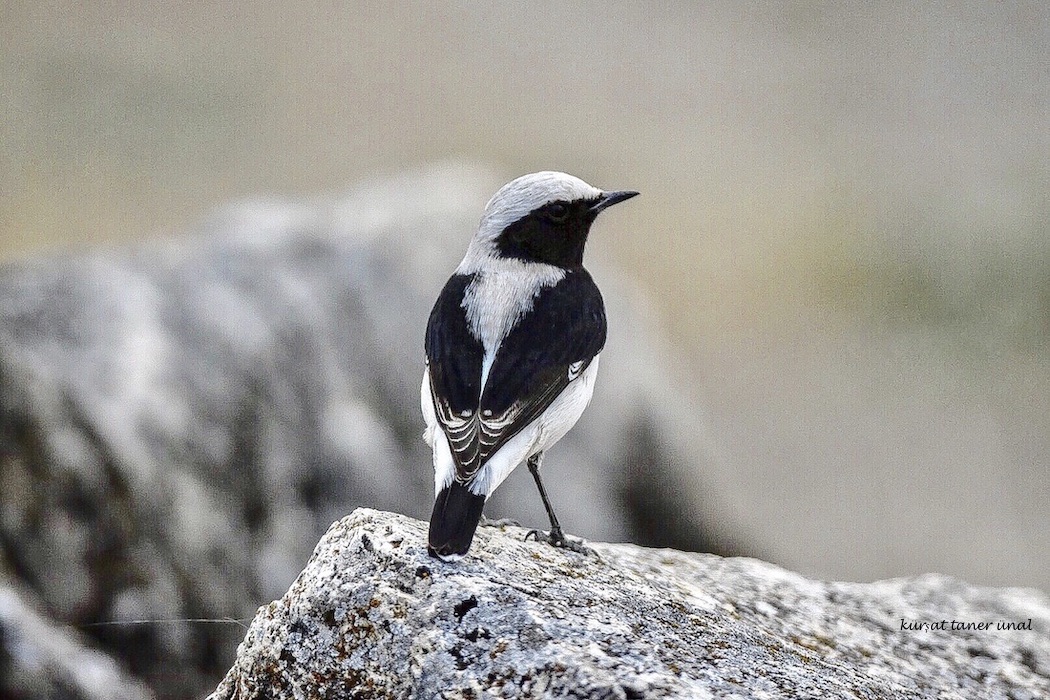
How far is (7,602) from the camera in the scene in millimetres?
6203

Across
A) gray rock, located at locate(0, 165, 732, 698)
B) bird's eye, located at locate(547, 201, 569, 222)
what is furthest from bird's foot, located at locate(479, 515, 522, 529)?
gray rock, located at locate(0, 165, 732, 698)

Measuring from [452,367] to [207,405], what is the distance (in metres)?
3.53

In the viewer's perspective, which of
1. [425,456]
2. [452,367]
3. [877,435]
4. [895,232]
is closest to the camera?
[452,367]

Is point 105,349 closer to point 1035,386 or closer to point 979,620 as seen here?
point 979,620

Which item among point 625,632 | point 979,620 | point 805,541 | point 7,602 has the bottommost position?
point 805,541

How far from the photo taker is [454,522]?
13.4 feet

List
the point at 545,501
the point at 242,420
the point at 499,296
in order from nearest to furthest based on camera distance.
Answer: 1. the point at 499,296
2. the point at 545,501
3. the point at 242,420

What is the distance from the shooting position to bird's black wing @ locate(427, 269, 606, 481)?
4.42 metres

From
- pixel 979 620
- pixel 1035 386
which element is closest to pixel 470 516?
pixel 979 620

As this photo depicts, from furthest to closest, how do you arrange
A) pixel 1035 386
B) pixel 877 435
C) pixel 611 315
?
pixel 1035 386, pixel 877 435, pixel 611 315

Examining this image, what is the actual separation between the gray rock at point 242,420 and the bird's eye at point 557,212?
9.47ft

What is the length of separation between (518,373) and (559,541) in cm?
A: 67

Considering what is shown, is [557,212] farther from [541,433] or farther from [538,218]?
[541,433]
